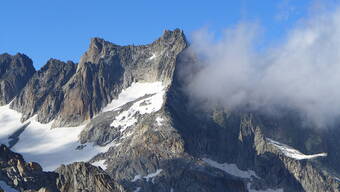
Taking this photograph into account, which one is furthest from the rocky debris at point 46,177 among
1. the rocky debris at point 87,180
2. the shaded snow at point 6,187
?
the shaded snow at point 6,187

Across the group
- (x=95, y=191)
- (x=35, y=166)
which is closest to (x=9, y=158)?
(x=35, y=166)

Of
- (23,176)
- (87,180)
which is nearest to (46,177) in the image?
(23,176)

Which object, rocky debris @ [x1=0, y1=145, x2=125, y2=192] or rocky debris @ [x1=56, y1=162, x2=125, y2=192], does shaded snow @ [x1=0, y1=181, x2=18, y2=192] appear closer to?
rocky debris @ [x1=0, y1=145, x2=125, y2=192]

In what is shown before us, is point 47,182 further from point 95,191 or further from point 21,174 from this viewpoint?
point 95,191

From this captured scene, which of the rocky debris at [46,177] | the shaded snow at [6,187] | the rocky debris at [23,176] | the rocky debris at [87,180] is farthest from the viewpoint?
the rocky debris at [87,180]

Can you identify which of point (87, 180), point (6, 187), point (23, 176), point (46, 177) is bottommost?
point (6, 187)

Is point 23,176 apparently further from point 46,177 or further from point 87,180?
point 87,180

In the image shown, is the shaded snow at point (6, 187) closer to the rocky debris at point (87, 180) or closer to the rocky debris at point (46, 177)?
the rocky debris at point (46, 177)

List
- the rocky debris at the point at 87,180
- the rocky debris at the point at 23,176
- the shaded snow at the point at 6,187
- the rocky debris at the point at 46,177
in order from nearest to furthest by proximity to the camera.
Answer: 1. the shaded snow at the point at 6,187
2. the rocky debris at the point at 23,176
3. the rocky debris at the point at 46,177
4. the rocky debris at the point at 87,180

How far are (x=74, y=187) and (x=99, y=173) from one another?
1519 centimetres

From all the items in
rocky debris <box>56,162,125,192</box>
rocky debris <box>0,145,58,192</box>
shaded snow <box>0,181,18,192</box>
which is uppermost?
rocky debris <box>56,162,125,192</box>

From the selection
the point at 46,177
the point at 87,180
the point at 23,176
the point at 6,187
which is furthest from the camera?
the point at 87,180

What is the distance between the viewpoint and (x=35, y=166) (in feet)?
524

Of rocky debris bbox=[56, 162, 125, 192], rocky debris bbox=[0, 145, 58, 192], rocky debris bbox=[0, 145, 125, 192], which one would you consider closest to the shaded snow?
rocky debris bbox=[0, 145, 125, 192]
